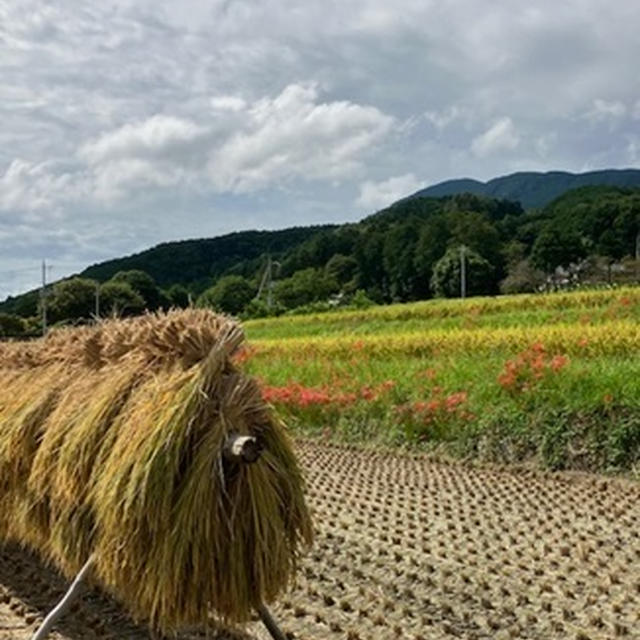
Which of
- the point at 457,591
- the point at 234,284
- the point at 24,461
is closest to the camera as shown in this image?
the point at 24,461

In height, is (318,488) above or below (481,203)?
below

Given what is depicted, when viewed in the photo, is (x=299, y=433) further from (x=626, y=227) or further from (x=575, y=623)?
(x=626, y=227)

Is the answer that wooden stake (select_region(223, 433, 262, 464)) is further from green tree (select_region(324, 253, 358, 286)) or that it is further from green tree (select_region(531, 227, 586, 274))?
green tree (select_region(324, 253, 358, 286))

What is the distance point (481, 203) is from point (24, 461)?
63.1 m

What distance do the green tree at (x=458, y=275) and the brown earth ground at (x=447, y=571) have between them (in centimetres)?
3554

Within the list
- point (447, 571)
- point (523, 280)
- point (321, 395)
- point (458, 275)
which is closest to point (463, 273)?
point (523, 280)

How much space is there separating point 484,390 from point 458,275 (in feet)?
113

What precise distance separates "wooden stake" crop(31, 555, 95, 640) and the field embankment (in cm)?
188

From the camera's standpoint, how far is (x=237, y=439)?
289 cm

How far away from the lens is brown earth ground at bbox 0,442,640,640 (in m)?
3.83

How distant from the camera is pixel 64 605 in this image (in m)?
2.97

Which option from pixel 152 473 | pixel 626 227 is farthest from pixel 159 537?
pixel 626 227

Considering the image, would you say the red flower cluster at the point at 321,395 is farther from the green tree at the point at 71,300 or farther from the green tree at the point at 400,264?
the green tree at the point at 400,264

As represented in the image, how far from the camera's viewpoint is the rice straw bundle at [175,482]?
288cm
